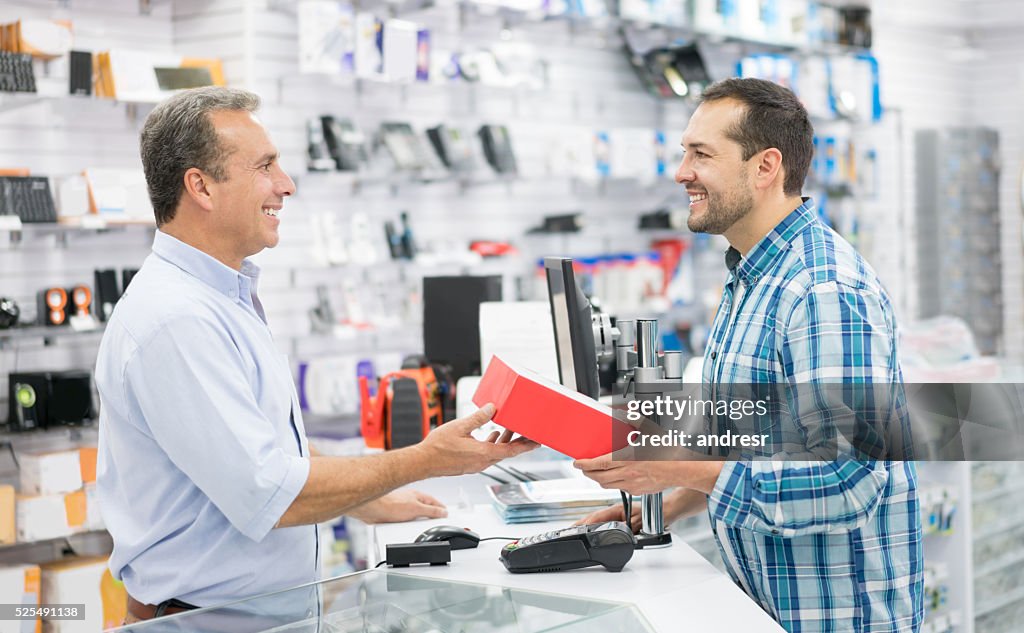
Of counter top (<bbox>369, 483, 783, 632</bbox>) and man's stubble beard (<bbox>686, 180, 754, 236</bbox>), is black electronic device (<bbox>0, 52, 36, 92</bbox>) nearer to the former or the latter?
counter top (<bbox>369, 483, 783, 632</bbox>)

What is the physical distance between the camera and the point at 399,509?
2557mm

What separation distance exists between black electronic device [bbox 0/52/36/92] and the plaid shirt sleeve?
138 inches

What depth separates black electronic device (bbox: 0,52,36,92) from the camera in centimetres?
423

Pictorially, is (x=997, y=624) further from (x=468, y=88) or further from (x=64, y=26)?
(x=64, y=26)

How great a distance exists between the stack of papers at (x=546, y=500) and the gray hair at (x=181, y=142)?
106 centimetres

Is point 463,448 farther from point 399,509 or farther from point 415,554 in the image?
point 399,509

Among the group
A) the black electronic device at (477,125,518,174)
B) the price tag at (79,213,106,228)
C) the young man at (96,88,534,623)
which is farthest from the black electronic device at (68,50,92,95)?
the young man at (96,88,534,623)

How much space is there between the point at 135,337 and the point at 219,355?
157 mm

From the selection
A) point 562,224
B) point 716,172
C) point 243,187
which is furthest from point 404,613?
point 562,224

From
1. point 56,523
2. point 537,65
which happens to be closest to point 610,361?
point 56,523

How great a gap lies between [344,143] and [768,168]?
3313mm

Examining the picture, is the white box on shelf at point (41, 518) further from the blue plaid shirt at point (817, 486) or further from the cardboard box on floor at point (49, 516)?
the blue plaid shirt at point (817, 486)

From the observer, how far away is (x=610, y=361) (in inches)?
121

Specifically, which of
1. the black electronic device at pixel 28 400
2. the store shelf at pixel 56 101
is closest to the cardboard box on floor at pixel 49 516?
the black electronic device at pixel 28 400
